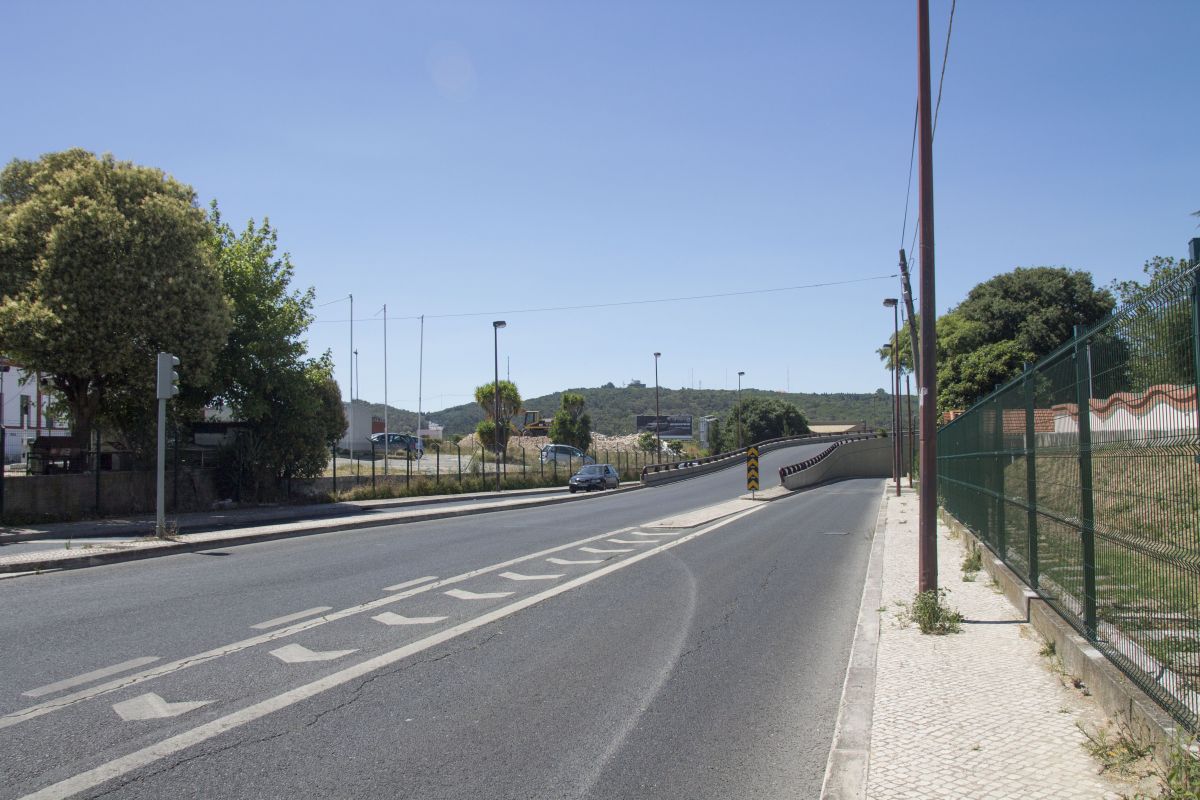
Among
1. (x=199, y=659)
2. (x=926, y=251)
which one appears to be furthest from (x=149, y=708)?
(x=926, y=251)

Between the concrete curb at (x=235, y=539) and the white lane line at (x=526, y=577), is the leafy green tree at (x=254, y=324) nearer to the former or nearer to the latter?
the concrete curb at (x=235, y=539)

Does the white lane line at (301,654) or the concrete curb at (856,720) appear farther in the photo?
the white lane line at (301,654)

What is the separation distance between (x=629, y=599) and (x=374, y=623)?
316 centimetres

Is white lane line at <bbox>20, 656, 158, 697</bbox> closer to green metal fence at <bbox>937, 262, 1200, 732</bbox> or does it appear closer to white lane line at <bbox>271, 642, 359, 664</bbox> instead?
white lane line at <bbox>271, 642, 359, 664</bbox>

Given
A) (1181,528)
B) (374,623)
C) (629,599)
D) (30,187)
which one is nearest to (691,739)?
(1181,528)

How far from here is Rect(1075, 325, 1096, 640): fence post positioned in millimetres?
6188

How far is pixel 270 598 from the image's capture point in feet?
34.5

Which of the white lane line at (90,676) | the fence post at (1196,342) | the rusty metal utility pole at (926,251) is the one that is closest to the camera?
the fence post at (1196,342)

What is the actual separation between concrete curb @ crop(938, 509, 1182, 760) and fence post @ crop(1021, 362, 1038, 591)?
1.13 feet

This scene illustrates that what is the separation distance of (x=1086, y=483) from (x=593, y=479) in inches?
1473

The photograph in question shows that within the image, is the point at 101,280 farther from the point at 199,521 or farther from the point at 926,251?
the point at 926,251

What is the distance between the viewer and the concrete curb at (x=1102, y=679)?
458 centimetres

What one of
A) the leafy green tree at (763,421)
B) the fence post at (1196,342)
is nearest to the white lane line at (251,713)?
the fence post at (1196,342)

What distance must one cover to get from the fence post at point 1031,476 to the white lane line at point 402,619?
5912 mm
